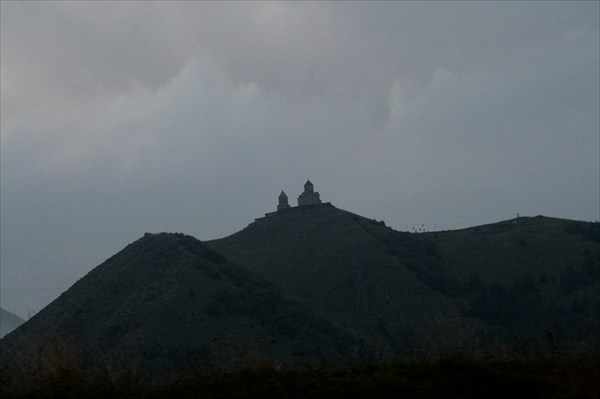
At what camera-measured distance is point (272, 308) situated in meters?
76.4

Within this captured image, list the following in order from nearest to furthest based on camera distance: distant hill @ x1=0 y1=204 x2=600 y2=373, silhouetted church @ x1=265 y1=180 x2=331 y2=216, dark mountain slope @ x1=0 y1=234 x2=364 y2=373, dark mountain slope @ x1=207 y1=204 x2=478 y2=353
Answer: dark mountain slope @ x1=0 y1=234 x2=364 y2=373 < distant hill @ x1=0 y1=204 x2=600 y2=373 < dark mountain slope @ x1=207 y1=204 x2=478 y2=353 < silhouetted church @ x1=265 y1=180 x2=331 y2=216

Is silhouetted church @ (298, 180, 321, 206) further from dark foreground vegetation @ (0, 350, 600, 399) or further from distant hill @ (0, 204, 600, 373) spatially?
dark foreground vegetation @ (0, 350, 600, 399)

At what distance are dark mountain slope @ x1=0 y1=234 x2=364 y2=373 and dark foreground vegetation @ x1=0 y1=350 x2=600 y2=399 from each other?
45.6m

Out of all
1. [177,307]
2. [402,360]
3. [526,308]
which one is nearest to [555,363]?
[402,360]

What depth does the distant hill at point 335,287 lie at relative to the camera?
69.5 metres

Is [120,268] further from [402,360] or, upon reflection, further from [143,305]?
[402,360]

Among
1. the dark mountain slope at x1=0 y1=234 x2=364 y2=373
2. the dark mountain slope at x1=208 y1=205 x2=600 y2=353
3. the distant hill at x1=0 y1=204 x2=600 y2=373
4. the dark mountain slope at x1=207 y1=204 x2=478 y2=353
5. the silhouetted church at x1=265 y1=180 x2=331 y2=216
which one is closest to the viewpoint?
the dark mountain slope at x1=0 y1=234 x2=364 y2=373

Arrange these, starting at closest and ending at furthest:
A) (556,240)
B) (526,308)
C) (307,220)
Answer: (526,308) < (556,240) < (307,220)

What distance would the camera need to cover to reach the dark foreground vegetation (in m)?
9.18

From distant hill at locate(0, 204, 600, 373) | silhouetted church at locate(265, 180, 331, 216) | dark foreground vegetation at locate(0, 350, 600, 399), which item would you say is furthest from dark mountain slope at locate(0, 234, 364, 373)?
dark foreground vegetation at locate(0, 350, 600, 399)

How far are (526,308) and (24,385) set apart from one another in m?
74.7

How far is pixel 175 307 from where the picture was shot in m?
72.8

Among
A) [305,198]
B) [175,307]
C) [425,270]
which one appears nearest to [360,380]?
[175,307]

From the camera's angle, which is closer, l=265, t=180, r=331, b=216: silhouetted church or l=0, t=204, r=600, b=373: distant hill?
l=0, t=204, r=600, b=373: distant hill
